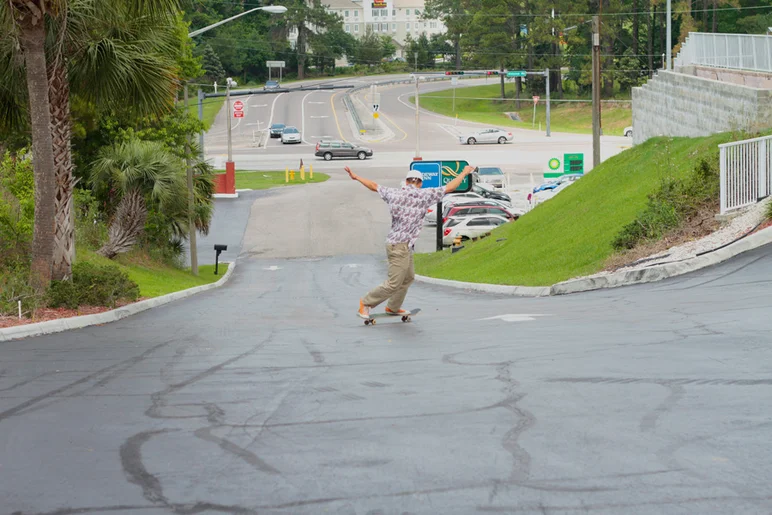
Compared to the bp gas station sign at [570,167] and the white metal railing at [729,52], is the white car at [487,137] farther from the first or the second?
the white metal railing at [729,52]

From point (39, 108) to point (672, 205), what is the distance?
38.6 ft

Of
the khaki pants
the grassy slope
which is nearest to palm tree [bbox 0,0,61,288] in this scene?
the khaki pants

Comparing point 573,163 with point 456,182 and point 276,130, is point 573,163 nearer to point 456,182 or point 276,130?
point 276,130

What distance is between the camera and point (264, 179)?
2827 inches

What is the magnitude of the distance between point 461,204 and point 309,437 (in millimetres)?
41122

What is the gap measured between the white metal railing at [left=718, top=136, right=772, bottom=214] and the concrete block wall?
4333 mm

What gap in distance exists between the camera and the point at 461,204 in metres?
46.9

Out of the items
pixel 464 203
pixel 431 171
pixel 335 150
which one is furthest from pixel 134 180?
pixel 335 150

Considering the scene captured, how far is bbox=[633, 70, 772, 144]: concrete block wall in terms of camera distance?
22094 millimetres

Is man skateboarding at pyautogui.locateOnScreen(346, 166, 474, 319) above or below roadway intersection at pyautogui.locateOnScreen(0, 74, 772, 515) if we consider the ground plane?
above

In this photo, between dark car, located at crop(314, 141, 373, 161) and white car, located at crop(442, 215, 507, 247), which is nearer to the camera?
white car, located at crop(442, 215, 507, 247)

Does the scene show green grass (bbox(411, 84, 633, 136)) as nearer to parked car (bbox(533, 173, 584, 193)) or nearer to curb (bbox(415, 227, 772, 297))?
parked car (bbox(533, 173, 584, 193))

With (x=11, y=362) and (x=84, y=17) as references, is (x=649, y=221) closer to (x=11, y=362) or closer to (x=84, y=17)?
(x=84, y=17)

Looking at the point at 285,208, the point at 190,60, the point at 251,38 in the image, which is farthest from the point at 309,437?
the point at 251,38
